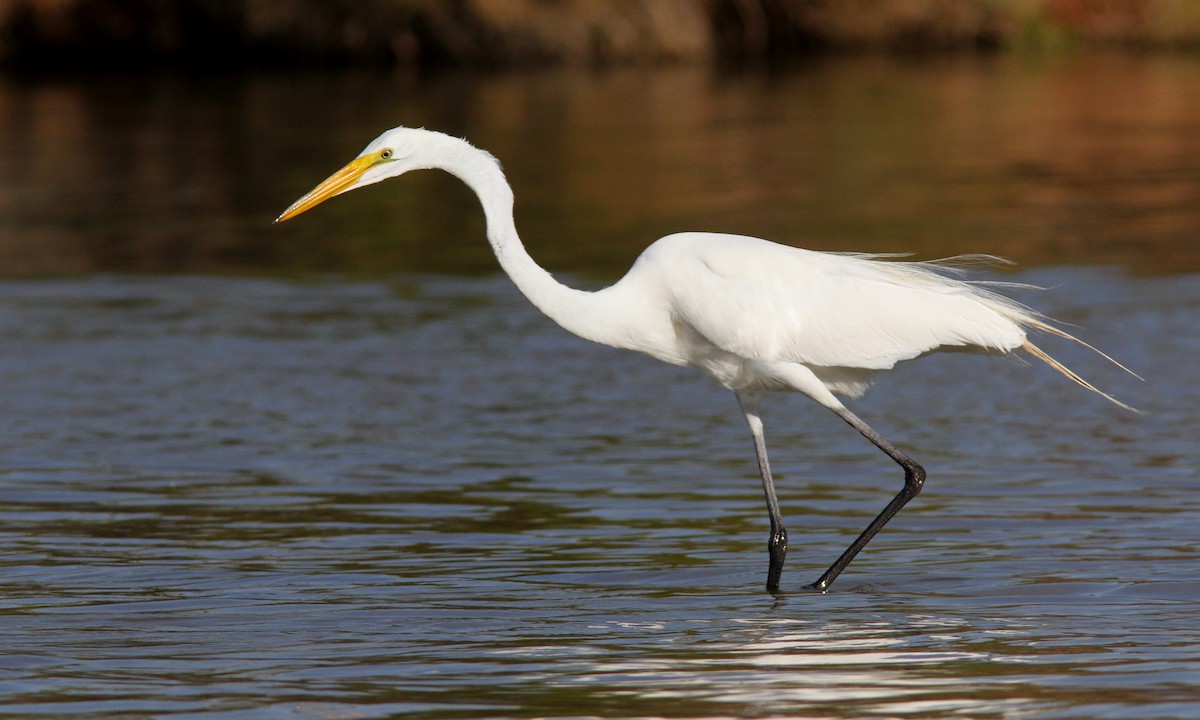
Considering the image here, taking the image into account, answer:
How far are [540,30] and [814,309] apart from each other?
29583 mm

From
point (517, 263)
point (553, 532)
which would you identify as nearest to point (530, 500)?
point (553, 532)

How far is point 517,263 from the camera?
21.8 feet

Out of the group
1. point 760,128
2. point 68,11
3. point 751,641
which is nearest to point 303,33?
point 68,11

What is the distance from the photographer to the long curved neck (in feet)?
21.8

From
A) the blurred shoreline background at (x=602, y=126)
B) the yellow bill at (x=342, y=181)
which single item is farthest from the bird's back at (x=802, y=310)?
the blurred shoreline background at (x=602, y=126)

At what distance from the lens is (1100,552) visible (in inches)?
267

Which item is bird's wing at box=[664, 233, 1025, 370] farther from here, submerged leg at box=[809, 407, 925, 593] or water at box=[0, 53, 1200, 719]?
water at box=[0, 53, 1200, 719]

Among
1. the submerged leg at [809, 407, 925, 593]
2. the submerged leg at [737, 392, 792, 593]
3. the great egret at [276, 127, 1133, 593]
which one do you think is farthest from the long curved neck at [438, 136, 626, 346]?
the submerged leg at [809, 407, 925, 593]

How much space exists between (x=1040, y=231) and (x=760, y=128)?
9.46m

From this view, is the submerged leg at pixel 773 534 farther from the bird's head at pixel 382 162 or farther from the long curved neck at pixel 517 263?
the bird's head at pixel 382 162

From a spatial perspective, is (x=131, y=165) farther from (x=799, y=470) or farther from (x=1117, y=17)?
(x=1117, y=17)

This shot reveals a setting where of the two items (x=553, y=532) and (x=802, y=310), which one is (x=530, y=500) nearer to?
(x=553, y=532)

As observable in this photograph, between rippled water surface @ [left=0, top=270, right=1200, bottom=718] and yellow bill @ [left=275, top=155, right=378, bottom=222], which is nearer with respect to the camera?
rippled water surface @ [left=0, top=270, right=1200, bottom=718]

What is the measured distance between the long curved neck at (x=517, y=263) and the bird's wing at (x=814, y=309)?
0.27 m
